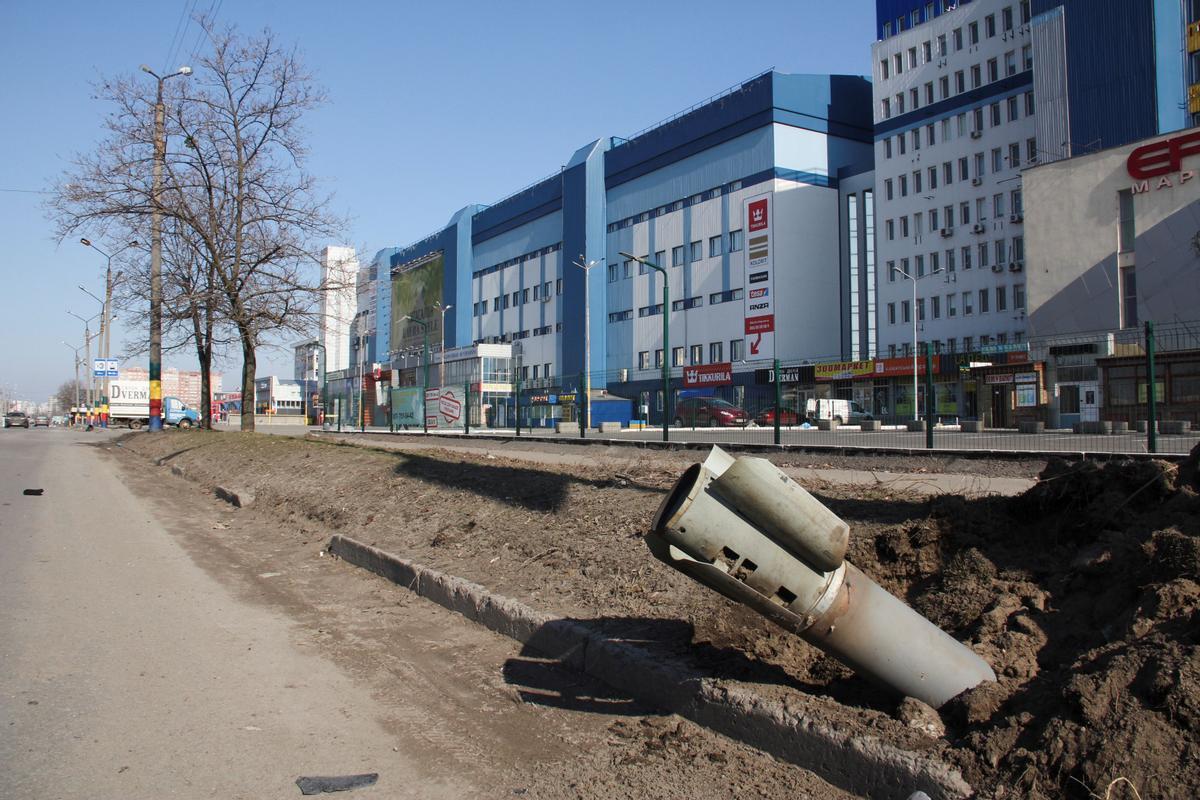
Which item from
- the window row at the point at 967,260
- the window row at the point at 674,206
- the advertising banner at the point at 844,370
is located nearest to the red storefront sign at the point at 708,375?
the advertising banner at the point at 844,370

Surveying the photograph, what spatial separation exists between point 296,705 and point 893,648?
2971 millimetres

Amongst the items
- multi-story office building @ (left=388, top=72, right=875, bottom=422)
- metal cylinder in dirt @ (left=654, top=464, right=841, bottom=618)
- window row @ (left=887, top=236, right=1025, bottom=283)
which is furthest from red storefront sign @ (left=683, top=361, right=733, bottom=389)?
metal cylinder in dirt @ (left=654, top=464, right=841, bottom=618)

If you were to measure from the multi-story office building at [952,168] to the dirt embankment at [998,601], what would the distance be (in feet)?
163

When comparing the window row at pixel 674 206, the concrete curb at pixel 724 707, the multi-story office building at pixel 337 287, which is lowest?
the concrete curb at pixel 724 707

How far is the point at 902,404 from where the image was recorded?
18.2 m

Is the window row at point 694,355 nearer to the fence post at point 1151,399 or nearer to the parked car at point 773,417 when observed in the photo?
the parked car at point 773,417

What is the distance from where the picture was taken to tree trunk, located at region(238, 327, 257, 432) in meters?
26.5

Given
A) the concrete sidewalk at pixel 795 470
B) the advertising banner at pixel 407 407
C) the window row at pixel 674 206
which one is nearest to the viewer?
the concrete sidewalk at pixel 795 470

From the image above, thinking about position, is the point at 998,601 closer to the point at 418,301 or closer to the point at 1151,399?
the point at 1151,399

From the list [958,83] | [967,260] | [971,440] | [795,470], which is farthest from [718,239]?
[795,470]

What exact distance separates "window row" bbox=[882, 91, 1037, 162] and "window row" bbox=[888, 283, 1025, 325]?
318 inches

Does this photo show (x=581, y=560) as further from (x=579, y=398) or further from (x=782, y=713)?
(x=579, y=398)

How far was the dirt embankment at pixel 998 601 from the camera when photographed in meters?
2.86

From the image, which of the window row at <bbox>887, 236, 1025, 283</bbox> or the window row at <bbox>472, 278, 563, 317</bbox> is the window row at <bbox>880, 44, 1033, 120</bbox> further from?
the window row at <bbox>472, 278, 563, 317</bbox>
